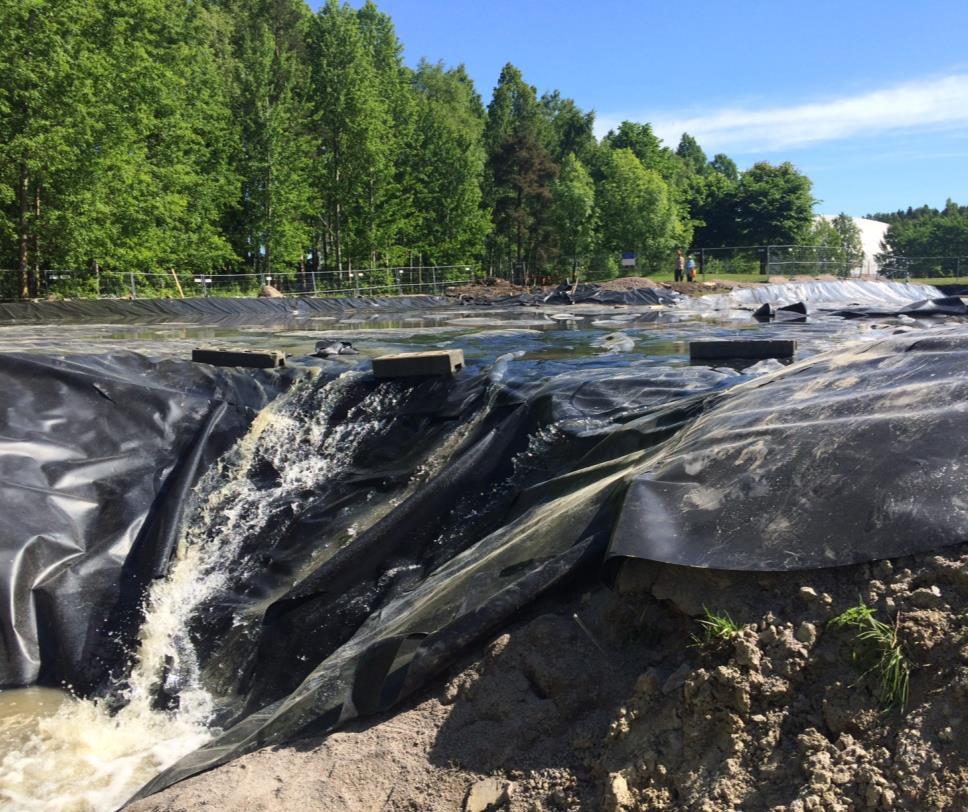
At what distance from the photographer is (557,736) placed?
2.44 meters

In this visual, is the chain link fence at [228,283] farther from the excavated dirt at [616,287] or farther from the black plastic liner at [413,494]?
the black plastic liner at [413,494]

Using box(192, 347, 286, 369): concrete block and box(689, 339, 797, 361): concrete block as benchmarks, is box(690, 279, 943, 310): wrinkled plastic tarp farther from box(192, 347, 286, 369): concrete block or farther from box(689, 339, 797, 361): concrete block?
box(192, 347, 286, 369): concrete block

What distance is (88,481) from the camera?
18.4 feet

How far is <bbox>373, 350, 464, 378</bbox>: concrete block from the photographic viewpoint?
23.4 feet

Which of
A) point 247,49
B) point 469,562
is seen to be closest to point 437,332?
point 469,562

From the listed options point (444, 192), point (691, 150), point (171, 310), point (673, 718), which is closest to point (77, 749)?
point (673, 718)

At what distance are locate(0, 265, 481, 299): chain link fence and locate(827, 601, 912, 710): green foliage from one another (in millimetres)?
25587

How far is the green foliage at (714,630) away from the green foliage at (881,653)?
0.28m

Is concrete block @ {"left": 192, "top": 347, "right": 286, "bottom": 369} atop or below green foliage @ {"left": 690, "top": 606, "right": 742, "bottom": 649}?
atop

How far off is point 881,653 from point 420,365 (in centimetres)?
553

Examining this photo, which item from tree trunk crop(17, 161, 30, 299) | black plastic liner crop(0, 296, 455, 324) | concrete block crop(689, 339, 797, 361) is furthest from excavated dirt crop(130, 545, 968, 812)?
tree trunk crop(17, 161, 30, 299)

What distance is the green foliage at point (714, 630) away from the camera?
7.46 ft

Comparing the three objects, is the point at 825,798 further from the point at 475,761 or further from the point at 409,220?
the point at 409,220

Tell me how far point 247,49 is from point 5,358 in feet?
109
